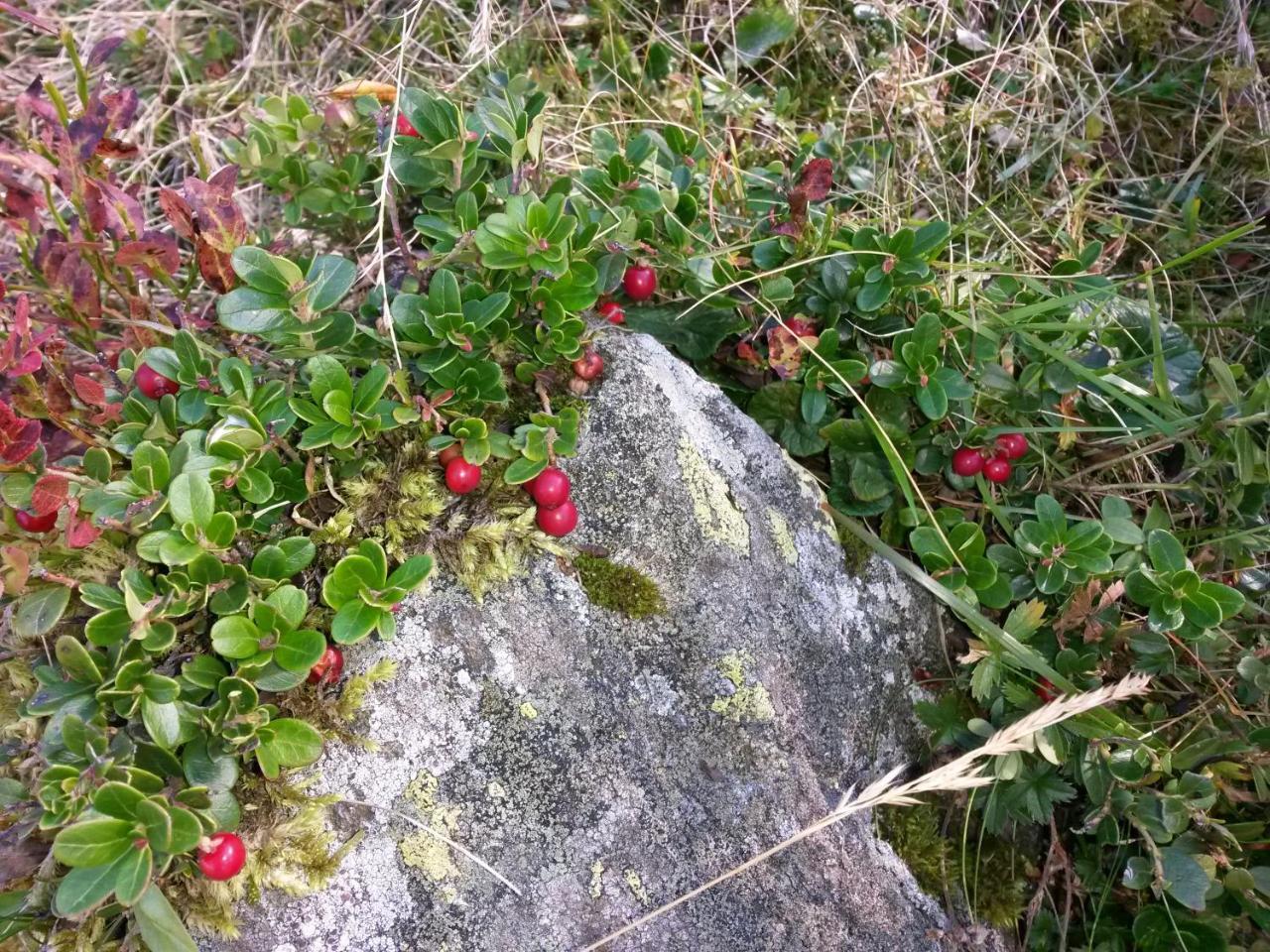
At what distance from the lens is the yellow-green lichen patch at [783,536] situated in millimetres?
2727

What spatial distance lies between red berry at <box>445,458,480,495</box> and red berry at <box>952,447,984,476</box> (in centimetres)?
163

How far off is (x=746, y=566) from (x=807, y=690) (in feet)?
1.35

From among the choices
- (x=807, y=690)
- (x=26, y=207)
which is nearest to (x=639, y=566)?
(x=807, y=690)

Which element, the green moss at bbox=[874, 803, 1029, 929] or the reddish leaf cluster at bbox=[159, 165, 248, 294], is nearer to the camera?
the reddish leaf cluster at bbox=[159, 165, 248, 294]

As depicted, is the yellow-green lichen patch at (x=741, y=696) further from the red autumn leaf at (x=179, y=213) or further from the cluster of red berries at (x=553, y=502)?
the red autumn leaf at (x=179, y=213)

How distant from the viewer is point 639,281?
299cm

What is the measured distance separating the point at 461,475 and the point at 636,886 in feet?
3.88

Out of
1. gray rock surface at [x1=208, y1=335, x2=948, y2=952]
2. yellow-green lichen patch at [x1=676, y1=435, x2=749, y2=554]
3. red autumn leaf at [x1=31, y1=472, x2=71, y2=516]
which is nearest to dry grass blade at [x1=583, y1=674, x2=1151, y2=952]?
gray rock surface at [x1=208, y1=335, x2=948, y2=952]

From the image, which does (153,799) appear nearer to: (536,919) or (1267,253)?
(536,919)

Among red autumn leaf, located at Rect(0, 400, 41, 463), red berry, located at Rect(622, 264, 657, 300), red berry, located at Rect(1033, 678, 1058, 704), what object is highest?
red berry, located at Rect(622, 264, 657, 300)

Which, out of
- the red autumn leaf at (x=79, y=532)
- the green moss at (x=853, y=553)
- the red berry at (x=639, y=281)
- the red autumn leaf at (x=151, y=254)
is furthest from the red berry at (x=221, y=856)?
the red berry at (x=639, y=281)

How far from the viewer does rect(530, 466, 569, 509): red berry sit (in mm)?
2385

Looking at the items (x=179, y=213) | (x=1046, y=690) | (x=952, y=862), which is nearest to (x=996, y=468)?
(x=1046, y=690)

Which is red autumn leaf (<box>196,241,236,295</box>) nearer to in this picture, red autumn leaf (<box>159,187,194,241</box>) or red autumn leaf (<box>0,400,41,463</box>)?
red autumn leaf (<box>159,187,194,241</box>)
